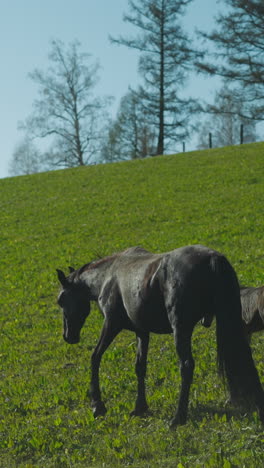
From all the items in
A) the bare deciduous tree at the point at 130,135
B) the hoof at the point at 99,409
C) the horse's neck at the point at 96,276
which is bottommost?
the hoof at the point at 99,409

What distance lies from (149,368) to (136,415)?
5.83ft

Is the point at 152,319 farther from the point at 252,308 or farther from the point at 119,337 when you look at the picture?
the point at 119,337

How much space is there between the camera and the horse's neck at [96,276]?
769 centimetres

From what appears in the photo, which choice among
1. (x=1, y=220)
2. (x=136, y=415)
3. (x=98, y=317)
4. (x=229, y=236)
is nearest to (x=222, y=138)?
(x=1, y=220)

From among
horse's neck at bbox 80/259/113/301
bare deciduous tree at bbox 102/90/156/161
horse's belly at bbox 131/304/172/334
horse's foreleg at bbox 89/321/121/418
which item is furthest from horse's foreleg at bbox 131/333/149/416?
bare deciduous tree at bbox 102/90/156/161

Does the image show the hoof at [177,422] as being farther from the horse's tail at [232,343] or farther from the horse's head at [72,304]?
the horse's head at [72,304]

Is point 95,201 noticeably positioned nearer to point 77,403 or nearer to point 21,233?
point 21,233

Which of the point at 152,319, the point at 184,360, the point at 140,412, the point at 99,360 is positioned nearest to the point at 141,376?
the point at 140,412

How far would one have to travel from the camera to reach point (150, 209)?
78.9ft

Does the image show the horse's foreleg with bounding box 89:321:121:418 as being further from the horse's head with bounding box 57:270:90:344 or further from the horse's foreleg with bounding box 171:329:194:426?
the horse's foreleg with bounding box 171:329:194:426

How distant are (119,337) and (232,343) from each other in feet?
17.1

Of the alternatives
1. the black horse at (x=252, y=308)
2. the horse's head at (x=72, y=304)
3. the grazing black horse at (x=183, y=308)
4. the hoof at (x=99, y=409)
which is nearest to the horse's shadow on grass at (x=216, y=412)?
the grazing black horse at (x=183, y=308)

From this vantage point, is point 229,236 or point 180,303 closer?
point 180,303

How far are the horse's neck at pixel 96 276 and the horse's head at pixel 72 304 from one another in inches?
5.6
